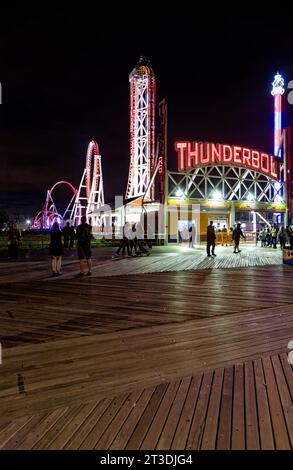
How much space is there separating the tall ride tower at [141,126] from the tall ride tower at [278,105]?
1348 cm

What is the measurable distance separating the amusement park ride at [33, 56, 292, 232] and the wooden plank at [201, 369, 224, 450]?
77.0 feet

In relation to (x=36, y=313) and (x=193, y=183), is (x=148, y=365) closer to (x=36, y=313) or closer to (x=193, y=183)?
(x=36, y=313)

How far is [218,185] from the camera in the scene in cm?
3041

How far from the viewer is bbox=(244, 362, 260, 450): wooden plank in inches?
96.9

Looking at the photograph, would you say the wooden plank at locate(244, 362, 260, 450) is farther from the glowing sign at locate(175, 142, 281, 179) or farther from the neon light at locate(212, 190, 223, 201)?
the neon light at locate(212, 190, 223, 201)

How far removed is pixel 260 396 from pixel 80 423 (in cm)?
155

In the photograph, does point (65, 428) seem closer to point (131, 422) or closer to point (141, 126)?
point (131, 422)

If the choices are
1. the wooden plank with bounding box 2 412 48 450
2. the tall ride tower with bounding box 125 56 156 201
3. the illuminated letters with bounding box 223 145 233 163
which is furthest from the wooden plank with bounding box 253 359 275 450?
the tall ride tower with bounding box 125 56 156 201

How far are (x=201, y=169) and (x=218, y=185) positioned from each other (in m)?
2.24

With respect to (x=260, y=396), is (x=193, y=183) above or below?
above

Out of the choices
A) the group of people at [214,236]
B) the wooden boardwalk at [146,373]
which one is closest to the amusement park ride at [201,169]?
the group of people at [214,236]

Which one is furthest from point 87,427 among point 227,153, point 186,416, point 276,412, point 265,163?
point 265,163

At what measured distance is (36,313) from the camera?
20.3 ft
